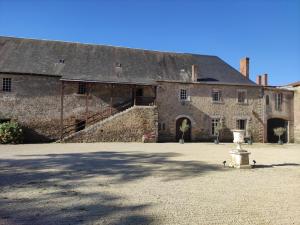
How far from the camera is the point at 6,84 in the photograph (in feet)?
63.7

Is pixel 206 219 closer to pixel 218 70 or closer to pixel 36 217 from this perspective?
pixel 36 217

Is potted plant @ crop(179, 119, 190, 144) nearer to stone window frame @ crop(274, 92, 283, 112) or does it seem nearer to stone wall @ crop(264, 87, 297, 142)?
stone wall @ crop(264, 87, 297, 142)

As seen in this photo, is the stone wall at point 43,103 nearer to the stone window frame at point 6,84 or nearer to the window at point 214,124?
the stone window frame at point 6,84

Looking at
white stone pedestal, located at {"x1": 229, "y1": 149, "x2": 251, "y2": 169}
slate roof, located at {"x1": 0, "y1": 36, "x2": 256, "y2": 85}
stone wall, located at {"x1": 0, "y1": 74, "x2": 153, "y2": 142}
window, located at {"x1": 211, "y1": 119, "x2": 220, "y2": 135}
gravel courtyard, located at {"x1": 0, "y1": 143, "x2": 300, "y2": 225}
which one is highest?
slate roof, located at {"x1": 0, "y1": 36, "x2": 256, "y2": 85}

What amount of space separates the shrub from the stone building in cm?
133

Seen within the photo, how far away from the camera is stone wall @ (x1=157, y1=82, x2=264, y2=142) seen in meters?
22.4

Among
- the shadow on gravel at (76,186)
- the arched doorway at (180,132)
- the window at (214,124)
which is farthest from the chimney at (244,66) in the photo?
the shadow on gravel at (76,186)

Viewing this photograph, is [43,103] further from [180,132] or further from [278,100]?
[278,100]

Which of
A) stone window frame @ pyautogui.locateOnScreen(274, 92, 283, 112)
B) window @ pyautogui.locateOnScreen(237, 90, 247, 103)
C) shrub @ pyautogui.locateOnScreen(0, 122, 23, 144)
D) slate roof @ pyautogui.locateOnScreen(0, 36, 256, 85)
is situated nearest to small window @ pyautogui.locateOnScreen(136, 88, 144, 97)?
slate roof @ pyautogui.locateOnScreen(0, 36, 256, 85)

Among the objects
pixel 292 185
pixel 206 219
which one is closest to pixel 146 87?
pixel 292 185

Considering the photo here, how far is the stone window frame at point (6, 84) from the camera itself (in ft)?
63.5

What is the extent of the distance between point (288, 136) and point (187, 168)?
18.9 m

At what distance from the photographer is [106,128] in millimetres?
19312

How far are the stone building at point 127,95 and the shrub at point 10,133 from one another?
1.33m
